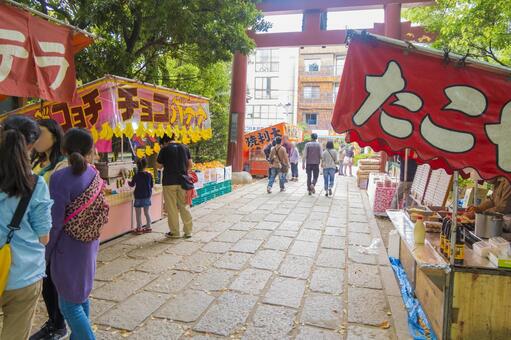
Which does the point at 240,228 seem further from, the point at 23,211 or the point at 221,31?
the point at 23,211

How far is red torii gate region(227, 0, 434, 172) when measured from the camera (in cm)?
1109

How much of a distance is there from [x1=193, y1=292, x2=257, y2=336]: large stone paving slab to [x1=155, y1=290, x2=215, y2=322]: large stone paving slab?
0.09 meters

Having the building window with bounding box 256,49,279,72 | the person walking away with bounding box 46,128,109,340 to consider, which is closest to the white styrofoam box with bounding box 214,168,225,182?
the person walking away with bounding box 46,128,109,340

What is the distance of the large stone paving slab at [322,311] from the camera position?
349cm

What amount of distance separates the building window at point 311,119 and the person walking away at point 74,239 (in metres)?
37.9

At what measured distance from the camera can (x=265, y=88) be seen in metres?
40.2

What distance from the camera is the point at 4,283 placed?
2.01 m

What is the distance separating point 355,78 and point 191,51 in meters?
6.12

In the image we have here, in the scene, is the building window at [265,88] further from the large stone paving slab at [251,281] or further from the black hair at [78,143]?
the black hair at [78,143]

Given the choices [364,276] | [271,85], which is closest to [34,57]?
[364,276]

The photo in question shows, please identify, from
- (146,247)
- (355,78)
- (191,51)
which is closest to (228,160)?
(191,51)

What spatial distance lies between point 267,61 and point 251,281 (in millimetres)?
38021

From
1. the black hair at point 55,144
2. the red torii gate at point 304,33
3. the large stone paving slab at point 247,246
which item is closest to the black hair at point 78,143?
the black hair at point 55,144

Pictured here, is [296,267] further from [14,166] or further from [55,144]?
[14,166]
